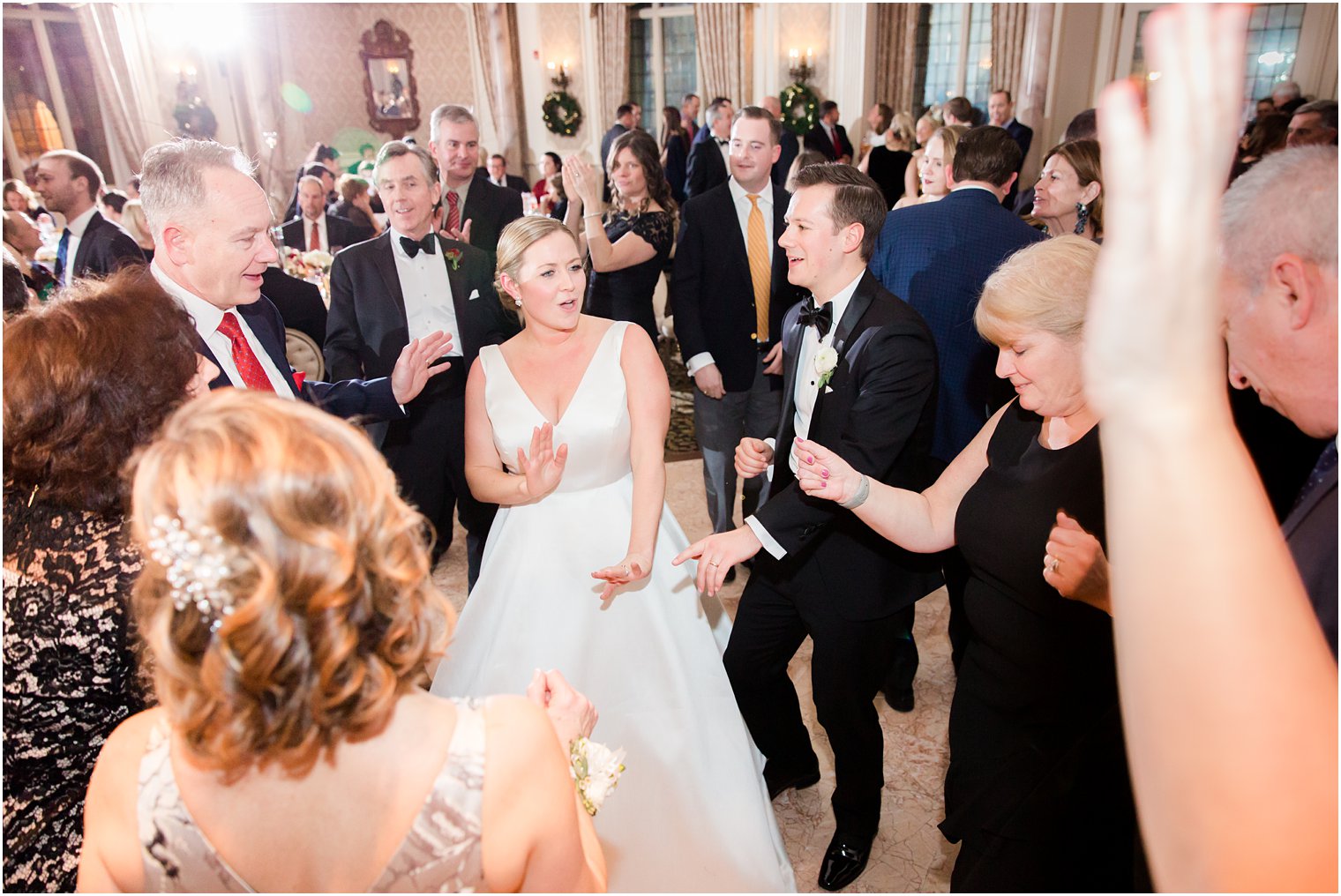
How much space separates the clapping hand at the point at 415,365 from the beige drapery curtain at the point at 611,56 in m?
11.4

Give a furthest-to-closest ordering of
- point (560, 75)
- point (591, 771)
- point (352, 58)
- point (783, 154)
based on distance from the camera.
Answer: point (352, 58), point (560, 75), point (783, 154), point (591, 771)

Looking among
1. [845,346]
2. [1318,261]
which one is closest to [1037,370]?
[845,346]

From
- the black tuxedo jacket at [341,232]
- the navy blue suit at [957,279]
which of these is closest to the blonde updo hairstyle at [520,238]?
the navy blue suit at [957,279]

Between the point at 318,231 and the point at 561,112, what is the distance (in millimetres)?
8212

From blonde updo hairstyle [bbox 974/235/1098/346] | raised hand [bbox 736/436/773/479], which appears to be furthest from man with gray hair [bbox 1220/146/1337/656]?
raised hand [bbox 736/436/773/479]

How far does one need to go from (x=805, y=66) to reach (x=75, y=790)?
1135cm

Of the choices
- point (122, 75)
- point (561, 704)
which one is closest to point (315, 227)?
point (561, 704)

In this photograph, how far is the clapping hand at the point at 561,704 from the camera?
119 centimetres

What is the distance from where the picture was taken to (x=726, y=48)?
450 inches

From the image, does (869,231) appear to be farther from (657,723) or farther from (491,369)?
(657,723)

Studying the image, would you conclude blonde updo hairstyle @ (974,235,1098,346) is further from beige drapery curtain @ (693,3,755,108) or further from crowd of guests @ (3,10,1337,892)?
beige drapery curtain @ (693,3,755,108)

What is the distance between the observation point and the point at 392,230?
2.97 metres

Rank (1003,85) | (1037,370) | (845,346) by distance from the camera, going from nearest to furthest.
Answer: (1037,370) < (845,346) < (1003,85)

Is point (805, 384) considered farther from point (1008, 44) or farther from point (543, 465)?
point (1008, 44)
